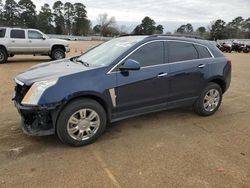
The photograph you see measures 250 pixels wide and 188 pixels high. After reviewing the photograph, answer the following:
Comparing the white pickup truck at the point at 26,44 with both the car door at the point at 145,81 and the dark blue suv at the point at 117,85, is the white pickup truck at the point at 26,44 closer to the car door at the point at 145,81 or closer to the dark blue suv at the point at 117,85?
the dark blue suv at the point at 117,85

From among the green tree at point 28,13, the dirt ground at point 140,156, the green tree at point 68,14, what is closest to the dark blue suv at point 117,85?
the dirt ground at point 140,156

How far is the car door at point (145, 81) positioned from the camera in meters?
4.54

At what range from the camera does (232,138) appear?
15.5ft

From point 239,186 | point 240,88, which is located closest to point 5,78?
point 240,88

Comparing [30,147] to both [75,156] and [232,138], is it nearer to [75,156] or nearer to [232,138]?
[75,156]

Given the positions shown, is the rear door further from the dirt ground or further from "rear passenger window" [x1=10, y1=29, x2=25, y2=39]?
the dirt ground

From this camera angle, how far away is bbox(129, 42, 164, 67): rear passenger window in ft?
15.7

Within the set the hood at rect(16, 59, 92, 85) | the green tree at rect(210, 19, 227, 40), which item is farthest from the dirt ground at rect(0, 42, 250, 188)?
the green tree at rect(210, 19, 227, 40)

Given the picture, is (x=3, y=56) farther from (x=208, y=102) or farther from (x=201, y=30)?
(x=201, y=30)

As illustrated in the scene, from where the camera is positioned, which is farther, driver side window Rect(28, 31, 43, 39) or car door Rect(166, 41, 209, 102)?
driver side window Rect(28, 31, 43, 39)

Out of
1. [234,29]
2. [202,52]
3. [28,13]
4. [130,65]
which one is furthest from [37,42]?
[28,13]

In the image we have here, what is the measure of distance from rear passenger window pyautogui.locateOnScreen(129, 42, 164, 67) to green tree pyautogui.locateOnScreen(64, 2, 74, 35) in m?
108

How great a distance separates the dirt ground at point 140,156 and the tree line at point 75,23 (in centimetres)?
7234

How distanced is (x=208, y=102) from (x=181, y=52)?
1253mm
